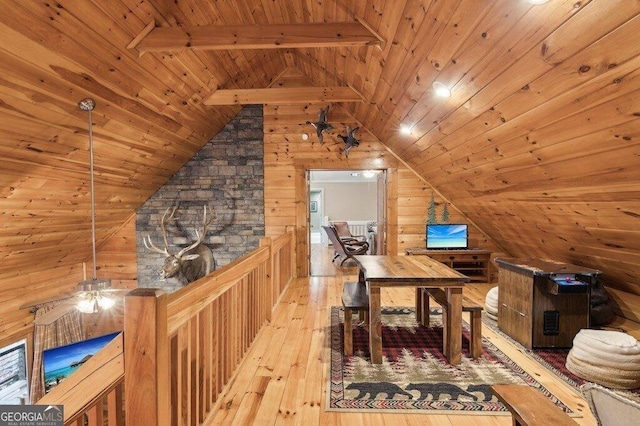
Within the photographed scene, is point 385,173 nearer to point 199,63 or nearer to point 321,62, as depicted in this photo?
point 321,62

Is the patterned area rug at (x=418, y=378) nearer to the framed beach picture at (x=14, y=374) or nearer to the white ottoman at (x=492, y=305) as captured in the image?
the white ottoman at (x=492, y=305)

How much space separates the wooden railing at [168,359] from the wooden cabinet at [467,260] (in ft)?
10.9

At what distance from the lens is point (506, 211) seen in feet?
13.5

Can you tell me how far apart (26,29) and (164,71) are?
1302 millimetres

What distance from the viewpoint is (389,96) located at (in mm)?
3654

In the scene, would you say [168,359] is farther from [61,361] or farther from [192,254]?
[61,361]

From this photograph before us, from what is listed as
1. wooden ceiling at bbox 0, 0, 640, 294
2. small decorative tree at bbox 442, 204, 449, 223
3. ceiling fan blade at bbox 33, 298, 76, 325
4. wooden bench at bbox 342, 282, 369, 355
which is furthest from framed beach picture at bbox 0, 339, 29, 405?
small decorative tree at bbox 442, 204, 449, 223

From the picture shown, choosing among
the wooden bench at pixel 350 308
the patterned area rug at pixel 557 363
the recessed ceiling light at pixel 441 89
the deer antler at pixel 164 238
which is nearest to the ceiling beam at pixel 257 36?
the recessed ceiling light at pixel 441 89

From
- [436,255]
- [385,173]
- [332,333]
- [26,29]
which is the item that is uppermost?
[26,29]

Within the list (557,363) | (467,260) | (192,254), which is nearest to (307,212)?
(192,254)

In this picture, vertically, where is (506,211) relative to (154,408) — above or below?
above

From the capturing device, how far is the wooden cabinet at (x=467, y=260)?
17.4 ft

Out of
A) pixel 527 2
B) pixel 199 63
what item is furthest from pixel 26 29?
pixel 527 2

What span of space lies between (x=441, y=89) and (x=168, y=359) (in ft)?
8.24
